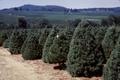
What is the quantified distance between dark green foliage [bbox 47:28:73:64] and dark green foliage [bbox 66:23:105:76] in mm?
1715

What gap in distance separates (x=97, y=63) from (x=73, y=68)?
3.76 feet

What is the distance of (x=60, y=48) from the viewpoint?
1636 centimetres

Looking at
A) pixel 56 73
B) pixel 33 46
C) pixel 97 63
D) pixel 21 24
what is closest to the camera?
pixel 97 63

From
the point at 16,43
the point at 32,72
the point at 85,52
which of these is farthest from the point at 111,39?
the point at 16,43

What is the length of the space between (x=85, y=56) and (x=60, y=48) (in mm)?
2588

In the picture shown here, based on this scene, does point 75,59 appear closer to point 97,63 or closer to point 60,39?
point 97,63

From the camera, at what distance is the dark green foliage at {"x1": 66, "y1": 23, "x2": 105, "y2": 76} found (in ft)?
46.0

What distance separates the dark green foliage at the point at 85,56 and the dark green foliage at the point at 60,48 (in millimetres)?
1715

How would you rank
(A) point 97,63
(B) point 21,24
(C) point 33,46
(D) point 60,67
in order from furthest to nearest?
(B) point 21,24, (C) point 33,46, (D) point 60,67, (A) point 97,63

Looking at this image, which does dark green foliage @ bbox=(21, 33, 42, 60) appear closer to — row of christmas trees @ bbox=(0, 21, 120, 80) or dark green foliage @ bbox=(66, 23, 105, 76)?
row of christmas trees @ bbox=(0, 21, 120, 80)

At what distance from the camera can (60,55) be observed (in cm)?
1623

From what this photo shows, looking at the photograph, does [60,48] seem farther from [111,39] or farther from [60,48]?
[111,39]

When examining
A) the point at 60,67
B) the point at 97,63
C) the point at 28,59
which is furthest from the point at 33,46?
the point at 97,63

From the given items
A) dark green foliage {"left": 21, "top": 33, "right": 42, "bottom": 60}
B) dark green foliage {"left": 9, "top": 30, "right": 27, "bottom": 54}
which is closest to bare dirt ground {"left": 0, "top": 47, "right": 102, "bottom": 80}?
dark green foliage {"left": 21, "top": 33, "right": 42, "bottom": 60}
